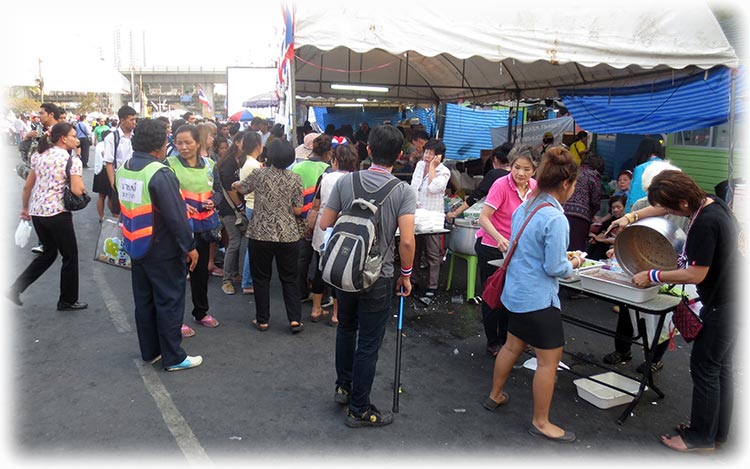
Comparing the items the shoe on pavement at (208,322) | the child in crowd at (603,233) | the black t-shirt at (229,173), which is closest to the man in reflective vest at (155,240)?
the shoe on pavement at (208,322)

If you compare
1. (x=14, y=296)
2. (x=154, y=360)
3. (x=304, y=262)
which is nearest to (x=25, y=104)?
(x=14, y=296)

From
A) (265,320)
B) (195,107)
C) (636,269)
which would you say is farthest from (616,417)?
(195,107)

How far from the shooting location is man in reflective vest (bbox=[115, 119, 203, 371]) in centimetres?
366

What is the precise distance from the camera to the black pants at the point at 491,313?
14.0 feet

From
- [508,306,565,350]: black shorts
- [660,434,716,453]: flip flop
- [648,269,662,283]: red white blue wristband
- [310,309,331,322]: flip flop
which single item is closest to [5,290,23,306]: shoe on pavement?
[310,309,331,322]: flip flop

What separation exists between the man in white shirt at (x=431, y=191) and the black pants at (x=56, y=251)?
3327 millimetres

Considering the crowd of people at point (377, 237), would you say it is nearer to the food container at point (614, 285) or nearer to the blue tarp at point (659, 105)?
the food container at point (614, 285)

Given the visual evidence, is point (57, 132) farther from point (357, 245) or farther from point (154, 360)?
point (357, 245)

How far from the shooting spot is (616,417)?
3.59m

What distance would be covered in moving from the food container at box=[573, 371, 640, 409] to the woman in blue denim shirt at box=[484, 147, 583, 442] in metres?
0.61

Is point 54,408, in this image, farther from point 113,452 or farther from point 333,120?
point 333,120

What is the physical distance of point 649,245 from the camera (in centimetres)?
355

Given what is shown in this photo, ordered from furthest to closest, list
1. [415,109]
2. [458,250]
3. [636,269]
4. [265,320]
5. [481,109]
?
1. [415,109]
2. [481,109]
3. [458,250]
4. [265,320]
5. [636,269]

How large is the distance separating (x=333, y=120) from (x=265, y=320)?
1375cm
